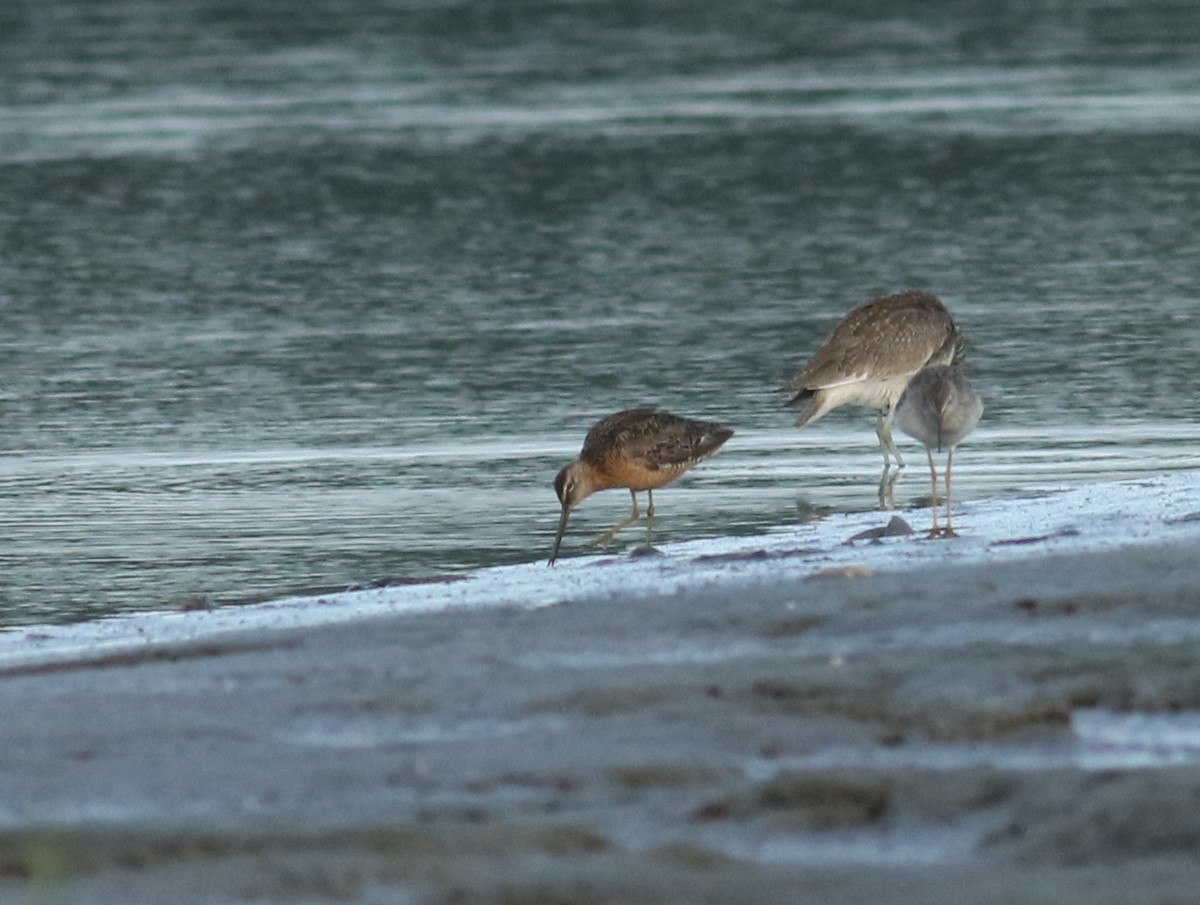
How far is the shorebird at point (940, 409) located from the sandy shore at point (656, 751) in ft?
6.45

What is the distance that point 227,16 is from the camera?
1619 inches

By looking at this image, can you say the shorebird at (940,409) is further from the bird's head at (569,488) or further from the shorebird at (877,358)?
the shorebird at (877,358)

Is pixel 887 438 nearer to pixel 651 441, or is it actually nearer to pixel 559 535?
pixel 651 441

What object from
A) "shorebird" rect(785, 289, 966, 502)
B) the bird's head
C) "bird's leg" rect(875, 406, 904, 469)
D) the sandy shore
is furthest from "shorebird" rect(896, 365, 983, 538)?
"shorebird" rect(785, 289, 966, 502)

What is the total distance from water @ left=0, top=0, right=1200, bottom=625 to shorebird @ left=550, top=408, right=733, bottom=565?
10.1 inches

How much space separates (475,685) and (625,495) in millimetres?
6294

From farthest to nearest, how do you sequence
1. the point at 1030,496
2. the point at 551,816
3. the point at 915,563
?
the point at 1030,496
the point at 915,563
the point at 551,816

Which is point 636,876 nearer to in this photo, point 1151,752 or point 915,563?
point 1151,752

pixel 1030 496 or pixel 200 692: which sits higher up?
pixel 200 692

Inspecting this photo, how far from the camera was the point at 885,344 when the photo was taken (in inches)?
503

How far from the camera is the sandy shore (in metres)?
4.98

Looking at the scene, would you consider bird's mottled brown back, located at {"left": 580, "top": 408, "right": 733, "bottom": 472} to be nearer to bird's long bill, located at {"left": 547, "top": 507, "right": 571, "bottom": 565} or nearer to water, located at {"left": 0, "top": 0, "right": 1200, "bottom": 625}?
water, located at {"left": 0, "top": 0, "right": 1200, "bottom": 625}

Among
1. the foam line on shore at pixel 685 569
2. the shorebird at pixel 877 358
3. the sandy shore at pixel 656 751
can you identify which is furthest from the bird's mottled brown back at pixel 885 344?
the sandy shore at pixel 656 751

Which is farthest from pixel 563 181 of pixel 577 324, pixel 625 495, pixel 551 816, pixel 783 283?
pixel 551 816
